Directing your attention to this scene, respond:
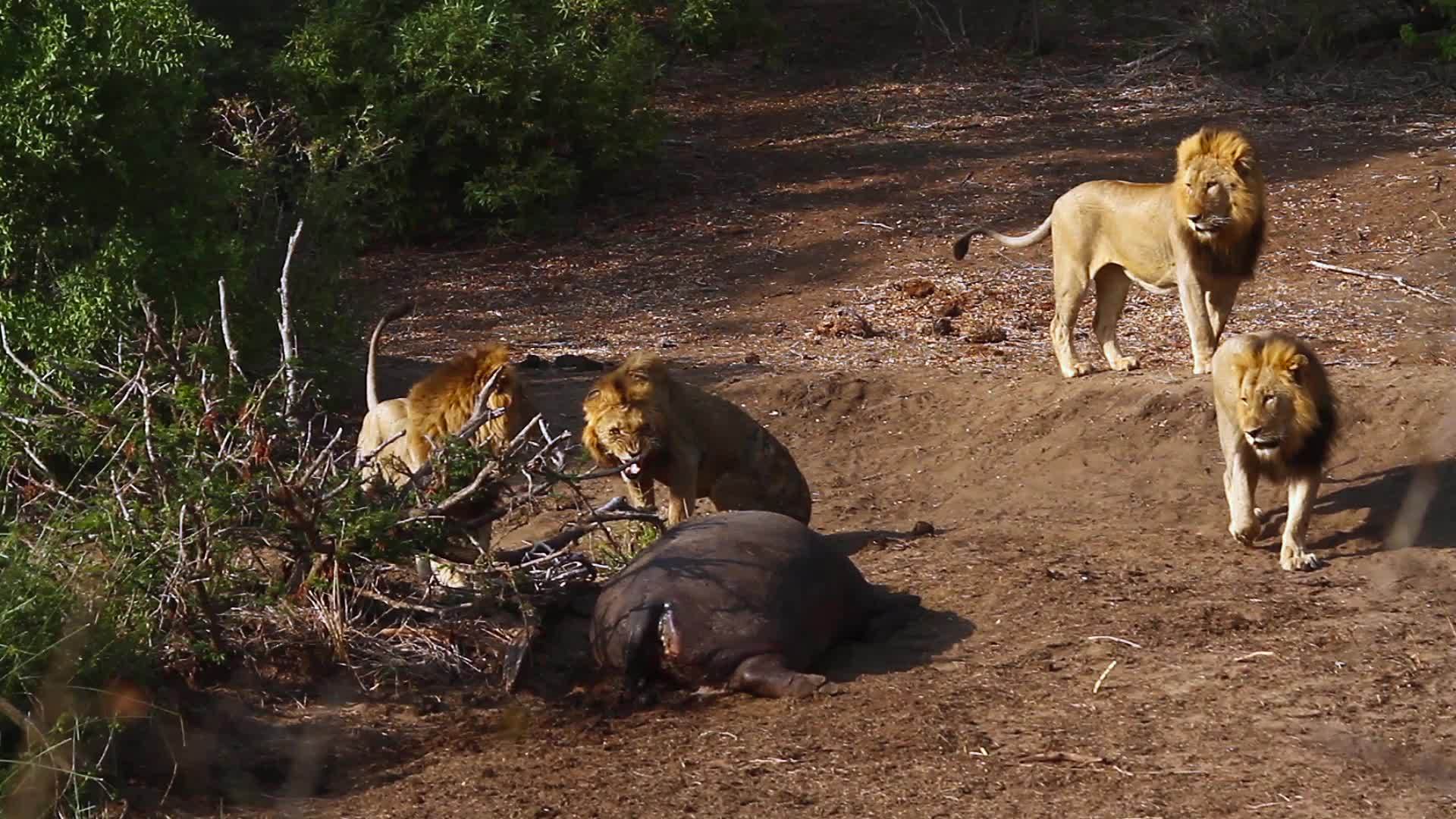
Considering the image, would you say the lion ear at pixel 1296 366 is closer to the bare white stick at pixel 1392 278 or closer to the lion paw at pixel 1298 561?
the lion paw at pixel 1298 561

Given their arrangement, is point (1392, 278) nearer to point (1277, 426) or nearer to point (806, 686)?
point (1277, 426)

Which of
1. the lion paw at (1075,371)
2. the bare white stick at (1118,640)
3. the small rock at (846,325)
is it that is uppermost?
the bare white stick at (1118,640)

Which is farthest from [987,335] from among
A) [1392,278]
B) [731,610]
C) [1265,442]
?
[731,610]

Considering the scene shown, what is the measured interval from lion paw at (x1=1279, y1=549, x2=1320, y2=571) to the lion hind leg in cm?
360

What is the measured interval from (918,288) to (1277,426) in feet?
20.5

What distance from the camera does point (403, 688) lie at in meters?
6.64

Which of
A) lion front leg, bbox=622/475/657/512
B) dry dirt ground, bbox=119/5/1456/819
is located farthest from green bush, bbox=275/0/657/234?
lion front leg, bbox=622/475/657/512

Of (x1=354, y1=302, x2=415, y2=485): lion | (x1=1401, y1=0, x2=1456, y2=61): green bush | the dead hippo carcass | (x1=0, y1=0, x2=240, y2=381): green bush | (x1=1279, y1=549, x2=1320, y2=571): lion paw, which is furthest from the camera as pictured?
(x1=1401, y1=0, x2=1456, y2=61): green bush

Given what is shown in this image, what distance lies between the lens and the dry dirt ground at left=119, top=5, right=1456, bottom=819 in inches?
226

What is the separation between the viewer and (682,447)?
805cm

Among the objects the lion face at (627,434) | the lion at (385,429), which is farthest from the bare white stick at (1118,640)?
the lion at (385,429)

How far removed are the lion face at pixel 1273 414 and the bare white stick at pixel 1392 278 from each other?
4.91 metres

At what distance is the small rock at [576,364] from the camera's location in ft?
38.9

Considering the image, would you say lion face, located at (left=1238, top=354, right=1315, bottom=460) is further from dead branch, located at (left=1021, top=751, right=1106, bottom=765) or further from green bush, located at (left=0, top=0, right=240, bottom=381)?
green bush, located at (left=0, top=0, right=240, bottom=381)
